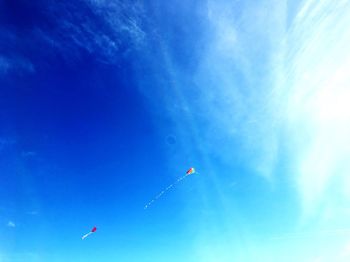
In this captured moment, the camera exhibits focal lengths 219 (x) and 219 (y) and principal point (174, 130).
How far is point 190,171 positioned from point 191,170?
1.94 feet

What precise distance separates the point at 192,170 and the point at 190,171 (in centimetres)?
88

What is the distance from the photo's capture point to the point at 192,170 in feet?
216

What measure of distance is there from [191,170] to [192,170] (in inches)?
13.2

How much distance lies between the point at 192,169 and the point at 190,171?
4.19ft

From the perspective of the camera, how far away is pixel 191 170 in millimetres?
65562

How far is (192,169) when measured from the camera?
66.1 m

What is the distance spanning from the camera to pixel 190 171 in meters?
65.1

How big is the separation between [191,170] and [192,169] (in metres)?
0.69
